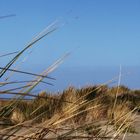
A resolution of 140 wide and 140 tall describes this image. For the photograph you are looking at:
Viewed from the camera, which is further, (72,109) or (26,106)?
(26,106)

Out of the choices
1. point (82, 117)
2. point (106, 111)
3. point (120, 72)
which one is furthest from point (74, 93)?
point (120, 72)

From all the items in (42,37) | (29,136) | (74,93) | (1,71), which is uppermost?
(74,93)

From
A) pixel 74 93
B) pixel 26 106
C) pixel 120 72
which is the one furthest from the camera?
pixel 74 93

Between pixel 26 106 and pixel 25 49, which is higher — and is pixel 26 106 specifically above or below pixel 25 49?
above

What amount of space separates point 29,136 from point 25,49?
1.41ft

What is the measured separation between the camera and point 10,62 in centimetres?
230

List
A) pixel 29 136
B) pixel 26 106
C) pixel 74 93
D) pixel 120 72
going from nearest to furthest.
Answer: pixel 29 136
pixel 120 72
pixel 26 106
pixel 74 93

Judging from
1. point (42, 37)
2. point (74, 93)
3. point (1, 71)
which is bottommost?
point (1, 71)

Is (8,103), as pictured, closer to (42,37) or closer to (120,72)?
(42,37)

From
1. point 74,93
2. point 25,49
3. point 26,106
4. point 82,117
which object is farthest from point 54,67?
point 74,93

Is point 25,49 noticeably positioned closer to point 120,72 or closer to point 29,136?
point 29,136

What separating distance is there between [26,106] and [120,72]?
613 cm

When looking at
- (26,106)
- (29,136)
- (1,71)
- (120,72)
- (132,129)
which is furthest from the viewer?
(26,106)

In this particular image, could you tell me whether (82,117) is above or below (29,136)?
above
